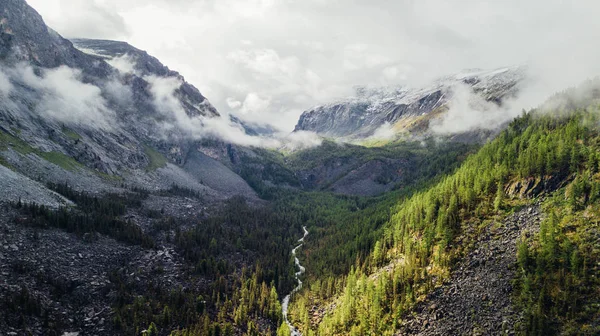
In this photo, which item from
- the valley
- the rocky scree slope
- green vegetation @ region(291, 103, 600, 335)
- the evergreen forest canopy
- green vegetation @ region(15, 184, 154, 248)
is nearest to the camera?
green vegetation @ region(291, 103, 600, 335)

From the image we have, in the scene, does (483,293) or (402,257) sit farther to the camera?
(402,257)

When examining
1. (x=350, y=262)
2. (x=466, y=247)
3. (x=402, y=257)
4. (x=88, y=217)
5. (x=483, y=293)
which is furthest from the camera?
(x=350, y=262)

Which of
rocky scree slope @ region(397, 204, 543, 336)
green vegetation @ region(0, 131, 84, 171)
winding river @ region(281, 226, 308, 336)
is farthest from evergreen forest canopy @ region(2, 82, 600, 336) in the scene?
green vegetation @ region(0, 131, 84, 171)

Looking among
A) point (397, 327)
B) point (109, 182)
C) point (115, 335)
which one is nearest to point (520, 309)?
point (397, 327)

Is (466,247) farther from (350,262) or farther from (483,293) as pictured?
(350,262)

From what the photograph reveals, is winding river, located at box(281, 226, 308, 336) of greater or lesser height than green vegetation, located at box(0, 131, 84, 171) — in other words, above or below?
below

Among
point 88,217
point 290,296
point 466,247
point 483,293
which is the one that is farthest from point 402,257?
point 88,217

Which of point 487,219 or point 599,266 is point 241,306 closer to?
point 487,219

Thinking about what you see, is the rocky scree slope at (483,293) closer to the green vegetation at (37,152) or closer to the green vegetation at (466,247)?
the green vegetation at (466,247)

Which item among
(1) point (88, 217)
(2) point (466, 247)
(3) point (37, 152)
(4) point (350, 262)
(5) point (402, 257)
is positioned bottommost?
(1) point (88, 217)

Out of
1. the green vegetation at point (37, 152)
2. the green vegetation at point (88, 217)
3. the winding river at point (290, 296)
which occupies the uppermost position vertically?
the green vegetation at point (37, 152)

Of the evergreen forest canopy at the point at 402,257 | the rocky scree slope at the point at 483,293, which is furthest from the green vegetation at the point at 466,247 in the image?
the rocky scree slope at the point at 483,293

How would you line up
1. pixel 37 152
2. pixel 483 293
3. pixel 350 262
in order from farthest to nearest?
pixel 37 152 → pixel 350 262 → pixel 483 293

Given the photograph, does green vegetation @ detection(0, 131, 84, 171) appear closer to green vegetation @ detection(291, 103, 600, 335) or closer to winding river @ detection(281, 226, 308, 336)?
winding river @ detection(281, 226, 308, 336)
